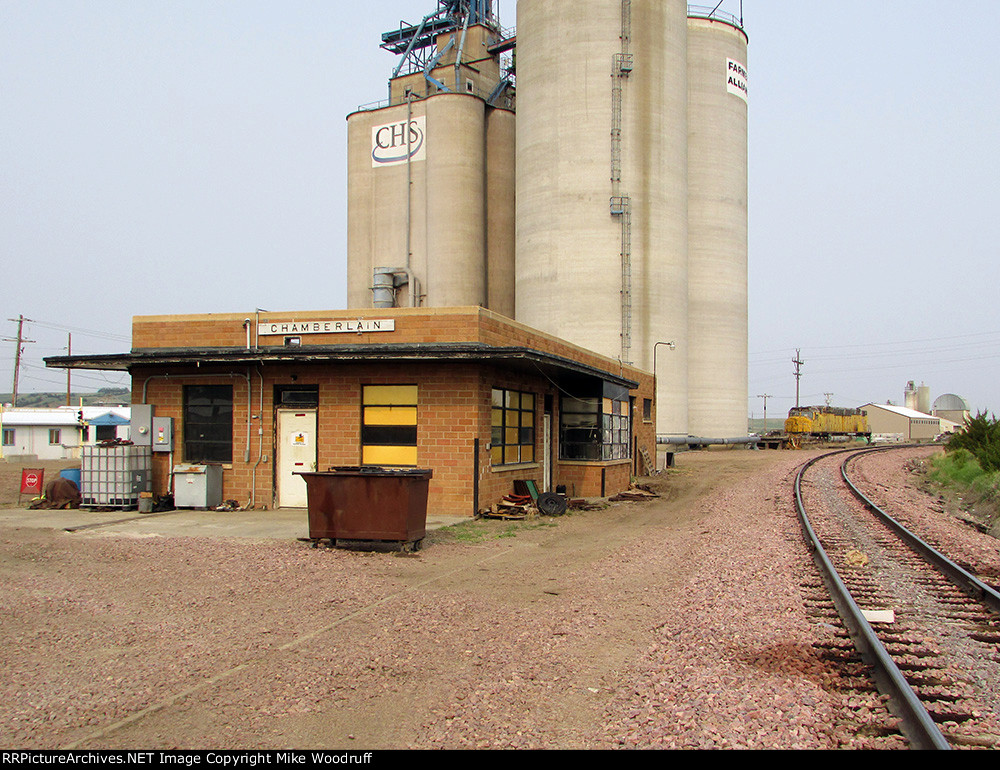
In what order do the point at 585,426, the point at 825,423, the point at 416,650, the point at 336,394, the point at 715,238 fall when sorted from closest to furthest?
the point at 416,650 < the point at 336,394 < the point at 585,426 < the point at 715,238 < the point at 825,423

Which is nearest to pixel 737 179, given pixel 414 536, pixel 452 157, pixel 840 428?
pixel 452 157

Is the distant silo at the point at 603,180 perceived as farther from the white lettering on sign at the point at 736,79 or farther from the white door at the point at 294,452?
the white door at the point at 294,452

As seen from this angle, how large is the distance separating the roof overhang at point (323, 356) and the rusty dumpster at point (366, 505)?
4.19 meters

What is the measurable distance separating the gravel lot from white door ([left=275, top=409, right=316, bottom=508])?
16.6 ft

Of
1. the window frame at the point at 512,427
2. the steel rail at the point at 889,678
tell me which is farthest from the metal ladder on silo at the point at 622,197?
the steel rail at the point at 889,678

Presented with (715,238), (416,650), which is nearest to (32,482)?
(416,650)

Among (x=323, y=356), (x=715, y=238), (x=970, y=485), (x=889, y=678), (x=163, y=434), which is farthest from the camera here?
(x=715, y=238)

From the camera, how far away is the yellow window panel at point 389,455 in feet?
57.4

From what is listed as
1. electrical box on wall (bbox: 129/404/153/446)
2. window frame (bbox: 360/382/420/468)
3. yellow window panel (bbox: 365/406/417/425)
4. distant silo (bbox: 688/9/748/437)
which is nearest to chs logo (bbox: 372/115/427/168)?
distant silo (bbox: 688/9/748/437)

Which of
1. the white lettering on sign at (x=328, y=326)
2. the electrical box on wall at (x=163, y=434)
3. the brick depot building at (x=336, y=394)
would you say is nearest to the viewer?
the brick depot building at (x=336, y=394)

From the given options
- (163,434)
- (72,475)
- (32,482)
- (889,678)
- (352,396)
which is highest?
(352,396)

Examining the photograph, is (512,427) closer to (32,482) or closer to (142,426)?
(142,426)

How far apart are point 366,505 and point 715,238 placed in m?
44.5

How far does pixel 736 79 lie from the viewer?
54.7m
